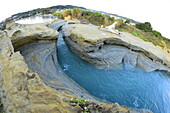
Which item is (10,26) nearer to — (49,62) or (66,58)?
(49,62)

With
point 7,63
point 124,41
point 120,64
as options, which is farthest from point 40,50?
point 124,41

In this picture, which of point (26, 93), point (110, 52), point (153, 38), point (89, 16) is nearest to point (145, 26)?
point (153, 38)

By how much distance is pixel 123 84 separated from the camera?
374 inches

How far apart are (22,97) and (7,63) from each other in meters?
2.10

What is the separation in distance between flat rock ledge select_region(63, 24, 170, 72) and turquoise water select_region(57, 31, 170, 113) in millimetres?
756

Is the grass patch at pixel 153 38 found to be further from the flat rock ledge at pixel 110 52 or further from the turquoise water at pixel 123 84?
the turquoise water at pixel 123 84

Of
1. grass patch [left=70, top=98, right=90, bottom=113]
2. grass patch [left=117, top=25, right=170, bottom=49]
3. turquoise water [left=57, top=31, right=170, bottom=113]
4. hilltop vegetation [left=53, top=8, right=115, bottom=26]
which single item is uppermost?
hilltop vegetation [left=53, top=8, right=115, bottom=26]

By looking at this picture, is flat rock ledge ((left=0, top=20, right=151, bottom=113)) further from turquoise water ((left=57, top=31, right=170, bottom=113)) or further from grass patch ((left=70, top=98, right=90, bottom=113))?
turquoise water ((left=57, top=31, right=170, bottom=113))

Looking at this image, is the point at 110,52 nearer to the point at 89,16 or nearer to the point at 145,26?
the point at 89,16

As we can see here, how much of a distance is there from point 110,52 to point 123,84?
12.0 feet

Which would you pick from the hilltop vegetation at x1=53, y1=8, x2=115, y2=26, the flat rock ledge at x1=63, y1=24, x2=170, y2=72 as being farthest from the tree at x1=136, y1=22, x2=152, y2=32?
the flat rock ledge at x1=63, y1=24, x2=170, y2=72

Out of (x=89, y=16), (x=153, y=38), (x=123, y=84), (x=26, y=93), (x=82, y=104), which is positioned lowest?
(x=123, y=84)

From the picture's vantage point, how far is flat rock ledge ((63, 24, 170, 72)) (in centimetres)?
1102

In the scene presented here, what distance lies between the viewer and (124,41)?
1249 cm
